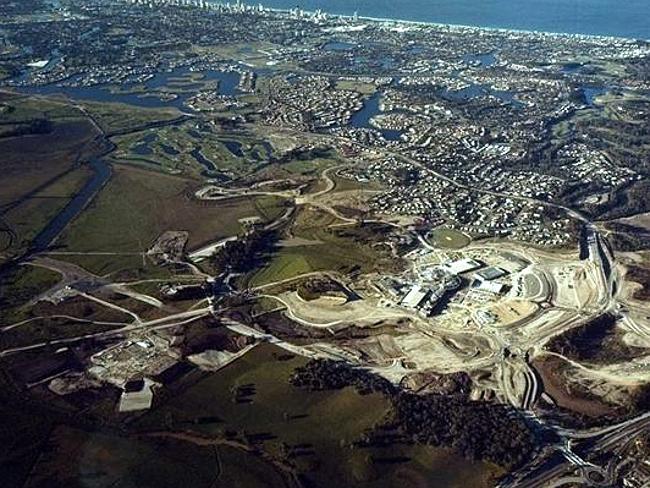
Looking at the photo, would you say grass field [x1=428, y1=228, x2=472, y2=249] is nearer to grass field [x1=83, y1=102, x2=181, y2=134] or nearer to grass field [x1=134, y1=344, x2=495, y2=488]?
grass field [x1=134, y1=344, x2=495, y2=488]

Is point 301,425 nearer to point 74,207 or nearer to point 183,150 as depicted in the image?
point 74,207

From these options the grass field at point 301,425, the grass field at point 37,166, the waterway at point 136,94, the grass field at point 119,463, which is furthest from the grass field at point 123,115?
the grass field at point 119,463

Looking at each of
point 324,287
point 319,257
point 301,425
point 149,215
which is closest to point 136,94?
point 149,215

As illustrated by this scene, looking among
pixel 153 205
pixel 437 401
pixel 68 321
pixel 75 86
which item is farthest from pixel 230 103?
pixel 437 401

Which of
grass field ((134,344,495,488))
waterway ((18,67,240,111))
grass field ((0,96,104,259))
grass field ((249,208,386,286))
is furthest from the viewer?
waterway ((18,67,240,111))

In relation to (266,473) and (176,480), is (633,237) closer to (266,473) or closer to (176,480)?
(266,473)

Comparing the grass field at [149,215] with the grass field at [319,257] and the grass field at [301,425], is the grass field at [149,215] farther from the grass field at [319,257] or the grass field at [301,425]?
the grass field at [301,425]

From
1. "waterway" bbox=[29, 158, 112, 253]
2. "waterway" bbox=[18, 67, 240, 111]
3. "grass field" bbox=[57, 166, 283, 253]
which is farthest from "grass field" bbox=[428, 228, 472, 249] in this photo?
"waterway" bbox=[18, 67, 240, 111]
